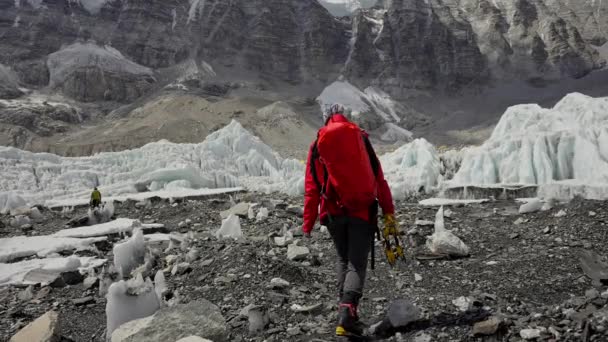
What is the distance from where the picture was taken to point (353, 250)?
12.3ft

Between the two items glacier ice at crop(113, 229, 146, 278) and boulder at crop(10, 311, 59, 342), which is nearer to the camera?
boulder at crop(10, 311, 59, 342)

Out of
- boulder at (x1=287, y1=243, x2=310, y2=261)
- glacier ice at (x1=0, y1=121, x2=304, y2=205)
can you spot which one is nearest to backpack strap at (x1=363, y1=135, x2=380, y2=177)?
boulder at (x1=287, y1=243, x2=310, y2=261)

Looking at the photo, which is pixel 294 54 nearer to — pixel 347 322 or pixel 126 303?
pixel 126 303

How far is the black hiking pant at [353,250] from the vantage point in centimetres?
366

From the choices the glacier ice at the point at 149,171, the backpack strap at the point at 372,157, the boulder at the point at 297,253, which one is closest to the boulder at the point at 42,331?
the backpack strap at the point at 372,157

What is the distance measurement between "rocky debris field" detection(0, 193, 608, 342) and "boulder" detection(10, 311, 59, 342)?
0.01m

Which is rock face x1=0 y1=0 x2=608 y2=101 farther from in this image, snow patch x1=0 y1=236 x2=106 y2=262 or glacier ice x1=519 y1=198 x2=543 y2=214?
glacier ice x1=519 y1=198 x2=543 y2=214

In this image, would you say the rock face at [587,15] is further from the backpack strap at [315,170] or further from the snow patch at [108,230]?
the backpack strap at [315,170]

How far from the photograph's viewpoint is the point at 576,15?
12612cm

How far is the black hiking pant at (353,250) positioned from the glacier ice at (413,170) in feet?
38.4

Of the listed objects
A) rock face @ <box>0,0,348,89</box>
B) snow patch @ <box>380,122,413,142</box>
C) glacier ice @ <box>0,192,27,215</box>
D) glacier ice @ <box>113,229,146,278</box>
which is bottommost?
snow patch @ <box>380,122,413,142</box>

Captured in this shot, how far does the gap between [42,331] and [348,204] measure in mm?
2787

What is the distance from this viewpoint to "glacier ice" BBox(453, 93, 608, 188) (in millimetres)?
13102

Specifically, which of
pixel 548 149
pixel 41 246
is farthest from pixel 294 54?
pixel 41 246
